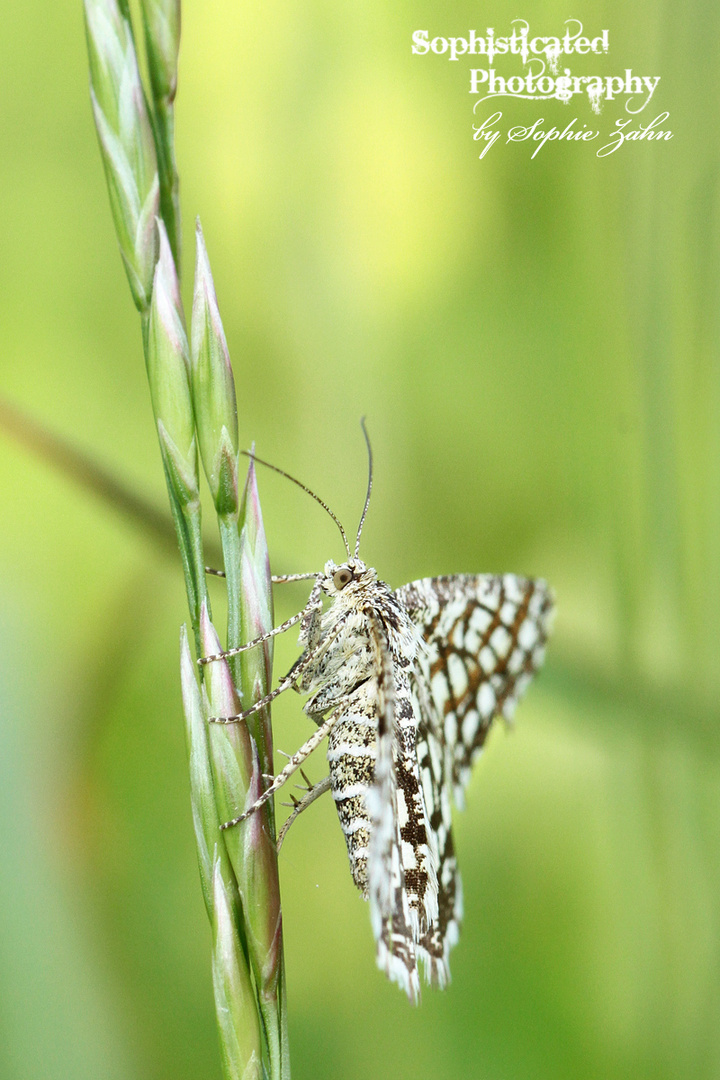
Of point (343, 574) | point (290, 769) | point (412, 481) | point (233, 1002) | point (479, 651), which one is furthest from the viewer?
point (412, 481)

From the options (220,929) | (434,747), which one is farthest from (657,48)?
(220,929)

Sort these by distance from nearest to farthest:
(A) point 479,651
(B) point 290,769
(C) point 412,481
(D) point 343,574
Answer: (B) point 290,769
(D) point 343,574
(A) point 479,651
(C) point 412,481

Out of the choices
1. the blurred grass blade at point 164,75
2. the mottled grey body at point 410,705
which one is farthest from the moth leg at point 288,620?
the blurred grass blade at point 164,75

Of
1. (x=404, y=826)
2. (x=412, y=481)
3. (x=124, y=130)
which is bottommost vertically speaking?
(x=404, y=826)

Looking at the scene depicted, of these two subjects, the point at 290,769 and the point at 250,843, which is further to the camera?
the point at 290,769

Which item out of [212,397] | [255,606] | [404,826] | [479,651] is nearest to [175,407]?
[212,397]

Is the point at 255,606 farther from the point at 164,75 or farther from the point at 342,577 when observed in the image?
the point at 164,75

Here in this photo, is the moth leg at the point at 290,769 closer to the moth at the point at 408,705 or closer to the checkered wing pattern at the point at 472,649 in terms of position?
the moth at the point at 408,705

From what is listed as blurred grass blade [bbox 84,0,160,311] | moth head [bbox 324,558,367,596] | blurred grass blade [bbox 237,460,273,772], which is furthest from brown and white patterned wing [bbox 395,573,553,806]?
blurred grass blade [bbox 84,0,160,311]
